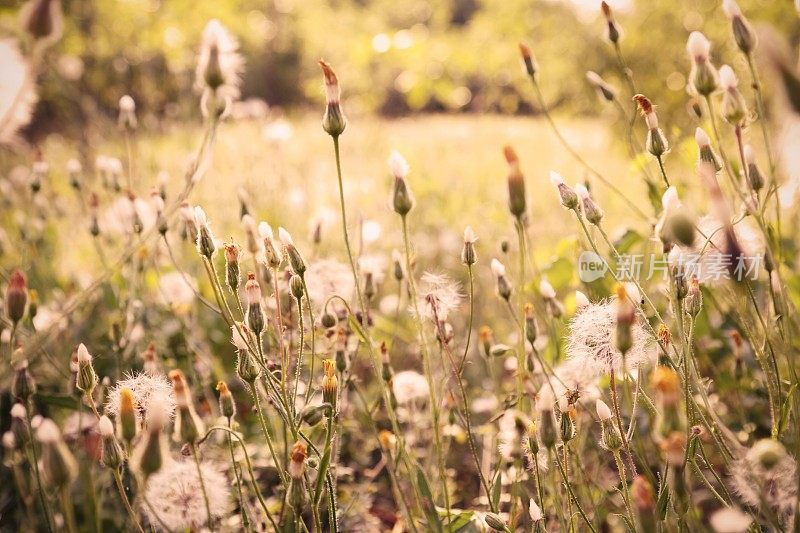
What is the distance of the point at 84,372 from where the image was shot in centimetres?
102

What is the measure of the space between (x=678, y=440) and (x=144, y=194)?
3.44 metres

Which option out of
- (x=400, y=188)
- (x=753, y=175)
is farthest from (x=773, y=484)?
(x=400, y=188)

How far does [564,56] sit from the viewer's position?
7609 mm

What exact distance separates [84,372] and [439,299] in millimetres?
623

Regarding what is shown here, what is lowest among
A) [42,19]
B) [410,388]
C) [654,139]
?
[410,388]

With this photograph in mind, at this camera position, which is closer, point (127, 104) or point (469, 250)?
point (469, 250)

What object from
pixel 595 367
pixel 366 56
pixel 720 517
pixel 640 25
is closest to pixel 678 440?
pixel 720 517

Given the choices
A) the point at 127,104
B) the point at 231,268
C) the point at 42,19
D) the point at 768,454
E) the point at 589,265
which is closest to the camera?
the point at 768,454

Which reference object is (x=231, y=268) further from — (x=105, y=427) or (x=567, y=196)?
(x=567, y=196)

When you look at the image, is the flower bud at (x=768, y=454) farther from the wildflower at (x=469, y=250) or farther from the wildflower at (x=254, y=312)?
the wildflower at (x=254, y=312)

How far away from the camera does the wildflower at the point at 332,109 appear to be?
1061 millimetres

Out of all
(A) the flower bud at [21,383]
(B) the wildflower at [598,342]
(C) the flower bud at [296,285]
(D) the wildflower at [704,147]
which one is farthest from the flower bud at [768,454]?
(A) the flower bud at [21,383]

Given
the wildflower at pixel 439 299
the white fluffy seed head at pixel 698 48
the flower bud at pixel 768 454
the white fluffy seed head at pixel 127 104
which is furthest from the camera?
the white fluffy seed head at pixel 127 104

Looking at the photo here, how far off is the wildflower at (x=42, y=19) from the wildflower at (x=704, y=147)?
0.92 meters
